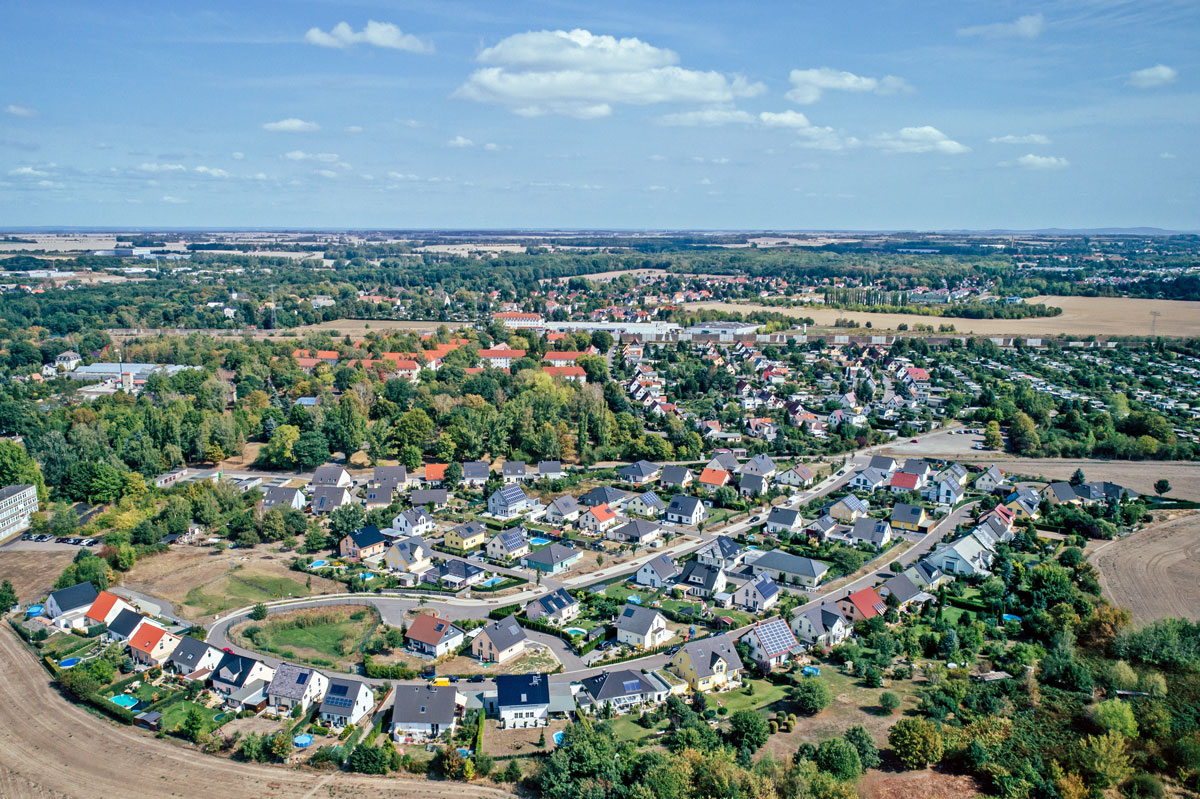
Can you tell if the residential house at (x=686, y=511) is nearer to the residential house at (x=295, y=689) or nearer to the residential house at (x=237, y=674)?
the residential house at (x=295, y=689)

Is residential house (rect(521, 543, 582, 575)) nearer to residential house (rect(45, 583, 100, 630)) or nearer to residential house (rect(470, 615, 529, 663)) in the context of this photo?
residential house (rect(470, 615, 529, 663))

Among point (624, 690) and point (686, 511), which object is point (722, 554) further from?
point (624, 690)

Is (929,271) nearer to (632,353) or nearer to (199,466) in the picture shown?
(632,353)

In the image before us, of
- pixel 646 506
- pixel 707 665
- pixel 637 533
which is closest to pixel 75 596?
pixel 637 533

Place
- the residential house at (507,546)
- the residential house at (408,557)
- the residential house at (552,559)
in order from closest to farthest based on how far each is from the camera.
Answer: the residential house at (408,557), the residential house at (552,559), the residential house at (507,546)

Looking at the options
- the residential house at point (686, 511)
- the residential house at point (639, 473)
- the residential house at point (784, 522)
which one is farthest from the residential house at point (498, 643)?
the residential house at point (639, 473)

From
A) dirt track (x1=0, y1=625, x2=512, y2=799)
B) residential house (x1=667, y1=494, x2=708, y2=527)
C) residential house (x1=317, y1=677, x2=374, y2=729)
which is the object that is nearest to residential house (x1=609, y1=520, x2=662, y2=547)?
residential house (x1=667, y1=494, x2=708, y2=527)

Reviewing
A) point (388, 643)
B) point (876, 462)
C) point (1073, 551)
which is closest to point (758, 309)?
point (876, 462)
